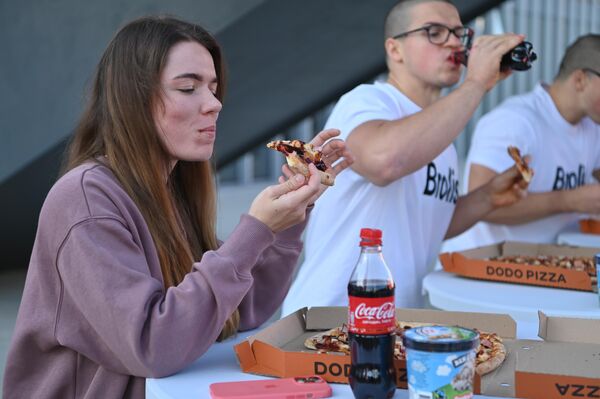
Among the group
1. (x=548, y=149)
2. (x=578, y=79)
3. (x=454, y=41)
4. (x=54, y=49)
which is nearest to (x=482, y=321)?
(x=454, y=41)

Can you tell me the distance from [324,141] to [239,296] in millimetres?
529

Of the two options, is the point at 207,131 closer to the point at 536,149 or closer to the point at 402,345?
the point at 402,345

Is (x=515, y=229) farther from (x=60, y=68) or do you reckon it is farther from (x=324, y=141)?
(x=60, y=68)

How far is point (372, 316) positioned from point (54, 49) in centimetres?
362

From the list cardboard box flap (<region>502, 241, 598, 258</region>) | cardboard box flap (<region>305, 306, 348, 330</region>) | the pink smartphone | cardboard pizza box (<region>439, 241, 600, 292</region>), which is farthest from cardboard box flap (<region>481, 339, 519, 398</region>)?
cardboard box flap (<region>502, 241, 598, 258</region>)

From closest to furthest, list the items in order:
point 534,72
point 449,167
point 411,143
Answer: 1. point 411,143
2. point 449,167
3. point 534,72

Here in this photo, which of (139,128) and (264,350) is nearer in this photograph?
(264,350)

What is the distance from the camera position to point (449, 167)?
280 cm

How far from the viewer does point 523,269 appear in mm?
2398

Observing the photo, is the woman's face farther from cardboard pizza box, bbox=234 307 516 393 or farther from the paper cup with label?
the paper cup with label

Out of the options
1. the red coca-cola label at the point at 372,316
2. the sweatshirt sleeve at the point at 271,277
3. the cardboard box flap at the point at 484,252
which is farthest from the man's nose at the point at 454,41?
the red coca-cola label at the point at 372,316

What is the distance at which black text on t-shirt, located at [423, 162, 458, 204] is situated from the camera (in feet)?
8.86

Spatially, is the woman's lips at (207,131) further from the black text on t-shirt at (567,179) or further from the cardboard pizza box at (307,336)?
the black text on t-shirt at (567,179)

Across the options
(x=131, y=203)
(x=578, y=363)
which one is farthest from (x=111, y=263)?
(x=578, y=363)
